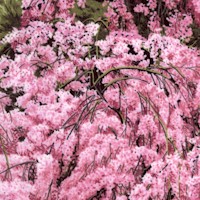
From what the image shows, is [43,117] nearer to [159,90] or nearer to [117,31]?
[159,90]

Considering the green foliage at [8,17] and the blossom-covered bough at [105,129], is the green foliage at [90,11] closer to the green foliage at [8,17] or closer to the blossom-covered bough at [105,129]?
the green foliage at [8,17]

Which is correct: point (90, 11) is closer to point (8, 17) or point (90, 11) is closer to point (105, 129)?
point (8, 17)

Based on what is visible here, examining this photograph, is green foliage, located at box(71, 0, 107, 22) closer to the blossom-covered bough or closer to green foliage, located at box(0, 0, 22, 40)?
green foliage, located at box(0, 0, 22, 40)

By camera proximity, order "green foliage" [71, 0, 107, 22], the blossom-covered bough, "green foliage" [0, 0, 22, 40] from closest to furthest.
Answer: the blossom-covered bough, "green foliage" [0, 0, 22, 40], "green foliage" [71, 0, 107, 22]

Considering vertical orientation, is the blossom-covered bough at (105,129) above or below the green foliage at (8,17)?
below

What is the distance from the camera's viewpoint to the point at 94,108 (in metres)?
3.16

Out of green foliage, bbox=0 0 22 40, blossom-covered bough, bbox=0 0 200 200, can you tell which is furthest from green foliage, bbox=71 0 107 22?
blossom-covered bough, bbox=0 0 200 200

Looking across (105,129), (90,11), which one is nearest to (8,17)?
(90,11)

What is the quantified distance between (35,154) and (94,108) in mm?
411

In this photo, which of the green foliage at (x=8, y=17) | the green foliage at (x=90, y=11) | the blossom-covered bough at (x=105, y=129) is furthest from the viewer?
the green foliage at (x=90, y=11)

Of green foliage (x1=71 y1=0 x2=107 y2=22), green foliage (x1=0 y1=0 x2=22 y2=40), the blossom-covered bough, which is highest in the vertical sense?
green foliage (x1=71 y1=0 x2=107 y2=22)

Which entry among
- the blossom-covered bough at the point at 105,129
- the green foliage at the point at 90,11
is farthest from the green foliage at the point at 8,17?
the blossom-covered bough at the point at 105,129

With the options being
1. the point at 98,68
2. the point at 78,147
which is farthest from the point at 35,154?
the point at 98,68

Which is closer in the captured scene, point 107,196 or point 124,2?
Answer: point 107,196
